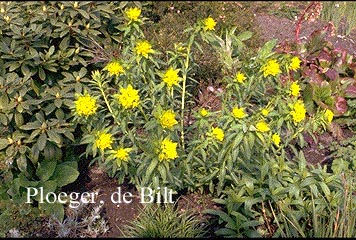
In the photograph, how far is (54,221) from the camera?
2930mm

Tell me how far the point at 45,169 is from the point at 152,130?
0.77 meters

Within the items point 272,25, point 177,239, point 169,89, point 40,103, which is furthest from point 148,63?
point 272,25

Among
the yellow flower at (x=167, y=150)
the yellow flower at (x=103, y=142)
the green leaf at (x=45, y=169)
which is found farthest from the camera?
the green leaf at (x=45, y=169)

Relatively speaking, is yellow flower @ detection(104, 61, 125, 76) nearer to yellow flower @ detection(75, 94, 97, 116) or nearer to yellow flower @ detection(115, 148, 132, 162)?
yellow flower @ detection(75, 94, 97, 116)

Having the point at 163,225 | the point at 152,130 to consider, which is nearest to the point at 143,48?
the point at 152,130

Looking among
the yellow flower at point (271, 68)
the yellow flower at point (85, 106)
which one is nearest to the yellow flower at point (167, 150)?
the yellow flower at point (85, 106)

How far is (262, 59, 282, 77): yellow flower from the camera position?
8.64ft

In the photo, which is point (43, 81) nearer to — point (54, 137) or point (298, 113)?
point (54, 137)

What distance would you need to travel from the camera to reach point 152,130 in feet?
8.72

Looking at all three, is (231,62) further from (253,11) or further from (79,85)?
(253,11)

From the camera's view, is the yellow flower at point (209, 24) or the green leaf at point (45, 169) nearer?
the yellow flower at point (209, 24)

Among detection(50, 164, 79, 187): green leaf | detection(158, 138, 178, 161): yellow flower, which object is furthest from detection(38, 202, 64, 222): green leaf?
detection(158, 138, 178, 161): yellow flower

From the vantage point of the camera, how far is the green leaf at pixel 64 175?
10.1 feet

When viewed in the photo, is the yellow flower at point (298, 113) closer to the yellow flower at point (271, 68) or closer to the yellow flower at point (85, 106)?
the yellow flower at point (271, 68)
